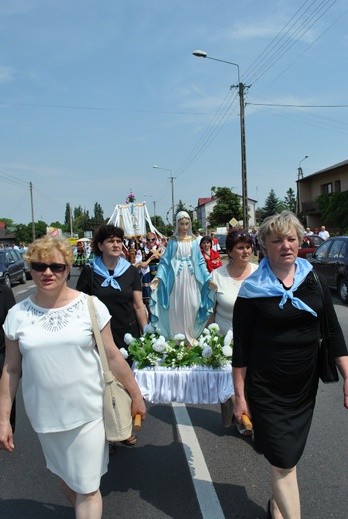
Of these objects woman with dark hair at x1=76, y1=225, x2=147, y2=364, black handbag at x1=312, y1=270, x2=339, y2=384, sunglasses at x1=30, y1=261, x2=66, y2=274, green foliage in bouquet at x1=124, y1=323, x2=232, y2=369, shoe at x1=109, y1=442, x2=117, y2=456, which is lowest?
shoe at x1=109, y1=442, x2=117, y2=456

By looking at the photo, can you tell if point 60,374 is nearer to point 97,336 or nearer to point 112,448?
point 97,336

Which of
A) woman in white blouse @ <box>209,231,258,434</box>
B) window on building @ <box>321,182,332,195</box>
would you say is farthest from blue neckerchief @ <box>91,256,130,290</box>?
window on building @ <box>321,182,332,195</box>

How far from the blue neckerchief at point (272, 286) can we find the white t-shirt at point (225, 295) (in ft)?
4.43

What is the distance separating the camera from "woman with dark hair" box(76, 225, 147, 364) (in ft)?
14.0

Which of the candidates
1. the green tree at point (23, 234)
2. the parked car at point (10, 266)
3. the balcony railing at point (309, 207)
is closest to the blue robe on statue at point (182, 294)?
the parked car at point (10, 266)

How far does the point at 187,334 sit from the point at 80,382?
2.80m

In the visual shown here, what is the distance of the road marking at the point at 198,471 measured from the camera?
3165 millimetres

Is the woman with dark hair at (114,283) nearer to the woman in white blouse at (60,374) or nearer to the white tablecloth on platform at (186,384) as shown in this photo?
the white tablecloth on platform at (186,384)

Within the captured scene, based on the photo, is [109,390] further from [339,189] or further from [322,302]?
[339,189]

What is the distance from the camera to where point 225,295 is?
4164 millimetres

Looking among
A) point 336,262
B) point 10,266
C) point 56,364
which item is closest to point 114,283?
point 56,364

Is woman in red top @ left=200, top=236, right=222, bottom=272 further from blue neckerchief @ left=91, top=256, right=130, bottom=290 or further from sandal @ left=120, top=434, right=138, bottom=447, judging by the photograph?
sandal @ left=120, top=434, right=138, bottom=447

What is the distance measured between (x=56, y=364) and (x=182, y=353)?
5.35 feet

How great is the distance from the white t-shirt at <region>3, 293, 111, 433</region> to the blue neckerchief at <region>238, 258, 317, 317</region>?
0.89 m
